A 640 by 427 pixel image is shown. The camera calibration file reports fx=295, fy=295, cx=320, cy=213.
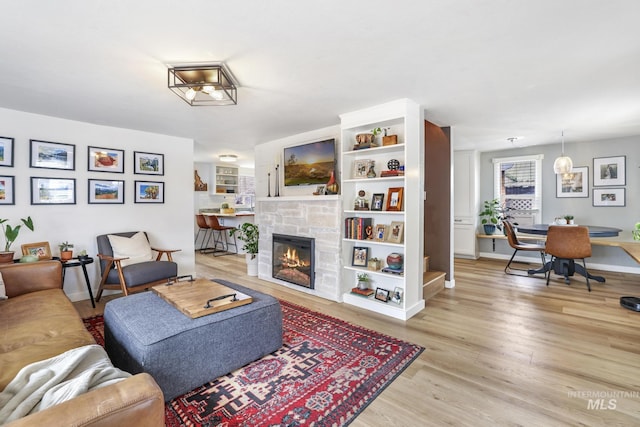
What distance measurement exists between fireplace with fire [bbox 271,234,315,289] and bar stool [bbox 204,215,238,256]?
2563mm

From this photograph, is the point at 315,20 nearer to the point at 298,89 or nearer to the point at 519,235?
the point at 298,89

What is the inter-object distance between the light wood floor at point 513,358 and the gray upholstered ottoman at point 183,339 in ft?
3.00

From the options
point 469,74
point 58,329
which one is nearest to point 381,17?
point 469,74

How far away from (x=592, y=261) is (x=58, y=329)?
23.4 ft

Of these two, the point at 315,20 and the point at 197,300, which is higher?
the point at 315,20

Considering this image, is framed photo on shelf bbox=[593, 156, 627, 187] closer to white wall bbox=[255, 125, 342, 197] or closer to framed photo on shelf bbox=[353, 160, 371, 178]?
framed photo on shelf bbox=[353, 160, 371, 178]

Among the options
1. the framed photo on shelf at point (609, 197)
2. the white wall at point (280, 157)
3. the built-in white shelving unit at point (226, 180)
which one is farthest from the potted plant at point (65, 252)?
the framed photo on shelf at point (609, 197)

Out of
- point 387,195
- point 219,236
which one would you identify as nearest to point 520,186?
point 387,195

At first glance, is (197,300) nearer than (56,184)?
Yes

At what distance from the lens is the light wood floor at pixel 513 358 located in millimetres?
1679

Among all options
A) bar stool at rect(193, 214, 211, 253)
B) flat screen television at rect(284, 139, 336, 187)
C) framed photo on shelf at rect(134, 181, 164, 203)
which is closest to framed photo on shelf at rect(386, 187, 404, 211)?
flat screen television at rect(284, 139, 336, 187)

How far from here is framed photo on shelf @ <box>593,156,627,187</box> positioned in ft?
15.7

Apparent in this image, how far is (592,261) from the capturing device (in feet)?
16.7

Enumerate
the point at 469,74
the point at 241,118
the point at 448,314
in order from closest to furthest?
the point at 469,74 < the point at 448,314 < the point at 241,118
